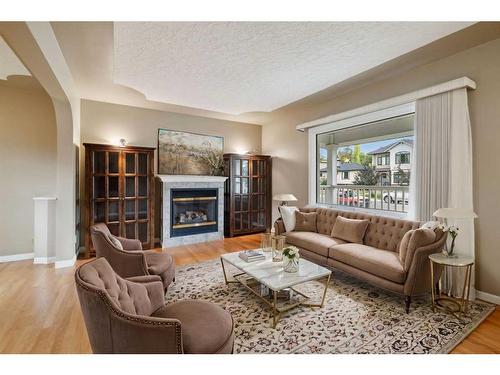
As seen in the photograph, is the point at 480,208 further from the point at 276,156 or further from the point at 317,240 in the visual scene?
the point at 276,156

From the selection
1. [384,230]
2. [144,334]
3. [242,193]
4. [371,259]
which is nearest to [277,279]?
[371,259]

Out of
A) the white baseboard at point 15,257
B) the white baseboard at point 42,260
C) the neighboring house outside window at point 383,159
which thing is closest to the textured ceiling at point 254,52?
the neighboring house outside window at point 383,159

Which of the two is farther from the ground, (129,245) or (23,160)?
(23,160)

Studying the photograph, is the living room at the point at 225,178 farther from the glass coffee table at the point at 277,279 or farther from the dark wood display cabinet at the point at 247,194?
the dark wood display cabinet at the point at 247,194

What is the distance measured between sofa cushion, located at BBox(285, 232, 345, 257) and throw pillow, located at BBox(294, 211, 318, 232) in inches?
6.7

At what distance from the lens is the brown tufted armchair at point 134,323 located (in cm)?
124

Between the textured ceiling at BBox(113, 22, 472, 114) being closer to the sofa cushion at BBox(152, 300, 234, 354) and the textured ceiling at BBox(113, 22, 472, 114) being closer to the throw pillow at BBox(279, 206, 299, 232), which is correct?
the throw pillow at BBox(279, 206, 299, 232)

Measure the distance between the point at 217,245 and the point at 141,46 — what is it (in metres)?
3.66

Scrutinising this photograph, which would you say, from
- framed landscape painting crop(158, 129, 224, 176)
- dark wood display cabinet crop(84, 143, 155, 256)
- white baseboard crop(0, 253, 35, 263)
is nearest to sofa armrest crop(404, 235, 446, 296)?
dark wood display cabinet crop(84, 143, 155, 256)

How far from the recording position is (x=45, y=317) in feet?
7.63

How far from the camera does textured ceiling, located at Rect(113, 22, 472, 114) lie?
2.36m

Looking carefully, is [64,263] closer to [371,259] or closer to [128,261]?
[128,261]

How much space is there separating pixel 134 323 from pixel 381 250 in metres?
3.02
